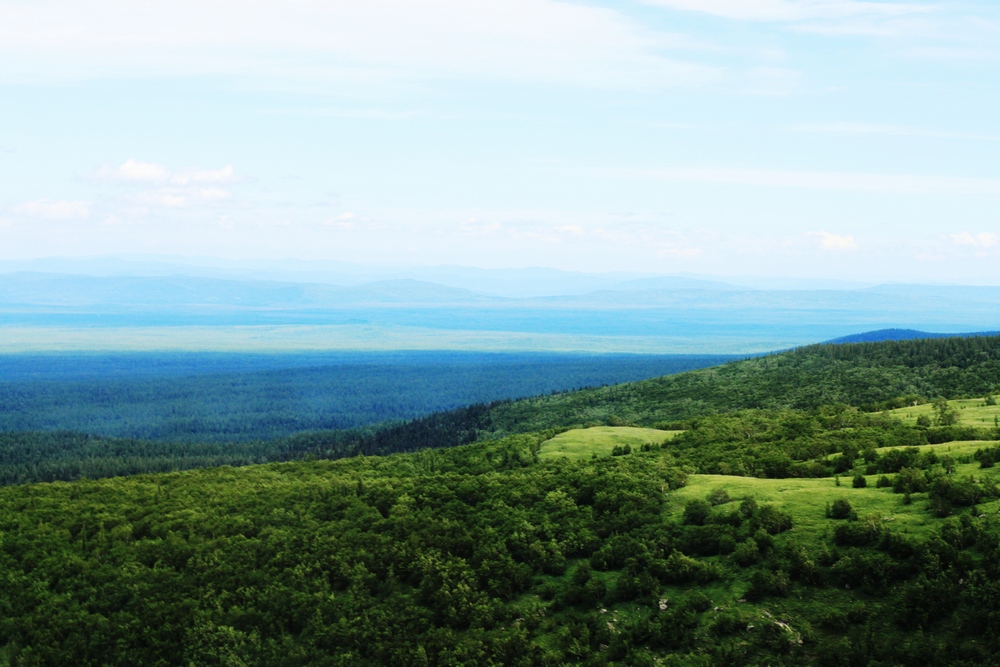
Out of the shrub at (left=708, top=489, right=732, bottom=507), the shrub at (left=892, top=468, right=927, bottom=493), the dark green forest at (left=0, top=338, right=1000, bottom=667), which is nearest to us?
the dark green forest at (left=0, top=338, right=1000, bottom=667)

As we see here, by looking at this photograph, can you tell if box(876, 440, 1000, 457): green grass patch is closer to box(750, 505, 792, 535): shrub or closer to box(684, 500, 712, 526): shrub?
box(750, 505, 792, 535): shrub

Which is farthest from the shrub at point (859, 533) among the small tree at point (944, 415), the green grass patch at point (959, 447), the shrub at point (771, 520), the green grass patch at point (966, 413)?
the small tree at point (944, 415)

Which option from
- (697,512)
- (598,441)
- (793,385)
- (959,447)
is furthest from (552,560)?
(793,385)

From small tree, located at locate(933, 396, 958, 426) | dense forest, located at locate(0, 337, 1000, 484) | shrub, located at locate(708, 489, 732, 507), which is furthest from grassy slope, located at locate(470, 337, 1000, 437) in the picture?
shrub, located at locate(708, 489, 732, 507)

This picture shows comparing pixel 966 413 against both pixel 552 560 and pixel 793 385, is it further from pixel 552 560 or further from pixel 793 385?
pixel 793 385

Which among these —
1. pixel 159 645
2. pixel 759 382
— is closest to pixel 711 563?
pixel 159 645
